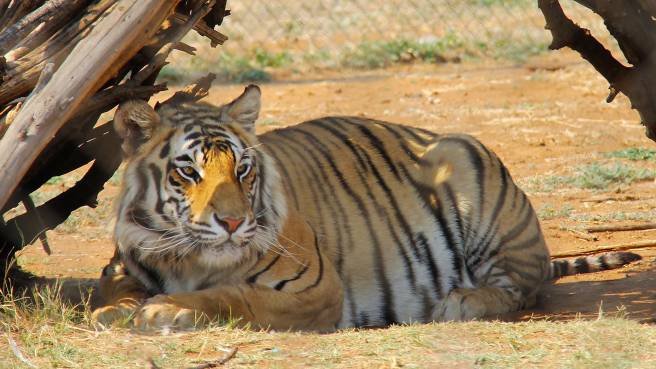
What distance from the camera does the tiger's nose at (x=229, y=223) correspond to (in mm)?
4594

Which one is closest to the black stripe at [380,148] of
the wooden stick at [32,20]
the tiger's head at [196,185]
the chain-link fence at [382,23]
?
the tiger's head at [196,185]

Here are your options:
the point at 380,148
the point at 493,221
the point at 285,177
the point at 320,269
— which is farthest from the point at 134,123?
the point at 493,221

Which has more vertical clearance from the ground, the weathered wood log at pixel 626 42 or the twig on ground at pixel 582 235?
the weathered wood log at pixel 626 42

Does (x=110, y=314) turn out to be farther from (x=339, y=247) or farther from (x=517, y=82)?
(x=517, y=82)

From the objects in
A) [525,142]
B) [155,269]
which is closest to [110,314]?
[155,269]

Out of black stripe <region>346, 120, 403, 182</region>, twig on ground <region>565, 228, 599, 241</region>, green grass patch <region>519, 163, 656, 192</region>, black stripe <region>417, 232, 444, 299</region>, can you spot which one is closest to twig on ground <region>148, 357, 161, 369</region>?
black stripe <region>417, 232, 444, 299</region>

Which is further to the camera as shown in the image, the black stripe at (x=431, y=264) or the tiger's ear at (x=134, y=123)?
the black stripe at (x=431, y=264)

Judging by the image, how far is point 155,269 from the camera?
500 centimetres

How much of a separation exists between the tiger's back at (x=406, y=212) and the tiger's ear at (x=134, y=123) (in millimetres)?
857

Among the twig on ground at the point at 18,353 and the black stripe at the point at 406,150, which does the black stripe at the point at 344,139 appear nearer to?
the black stripe at the point at 406,150

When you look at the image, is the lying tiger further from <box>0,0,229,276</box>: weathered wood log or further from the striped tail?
<box>0,0,229,276</box>: weathered wood log

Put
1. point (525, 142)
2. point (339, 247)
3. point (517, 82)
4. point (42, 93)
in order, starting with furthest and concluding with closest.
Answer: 1. point (517, 82)
2. point (525, 142)
3. point (339, 247)
4. point (42, 93)

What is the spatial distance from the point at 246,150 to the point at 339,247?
89 centimetres

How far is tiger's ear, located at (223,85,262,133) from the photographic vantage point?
5.04m
